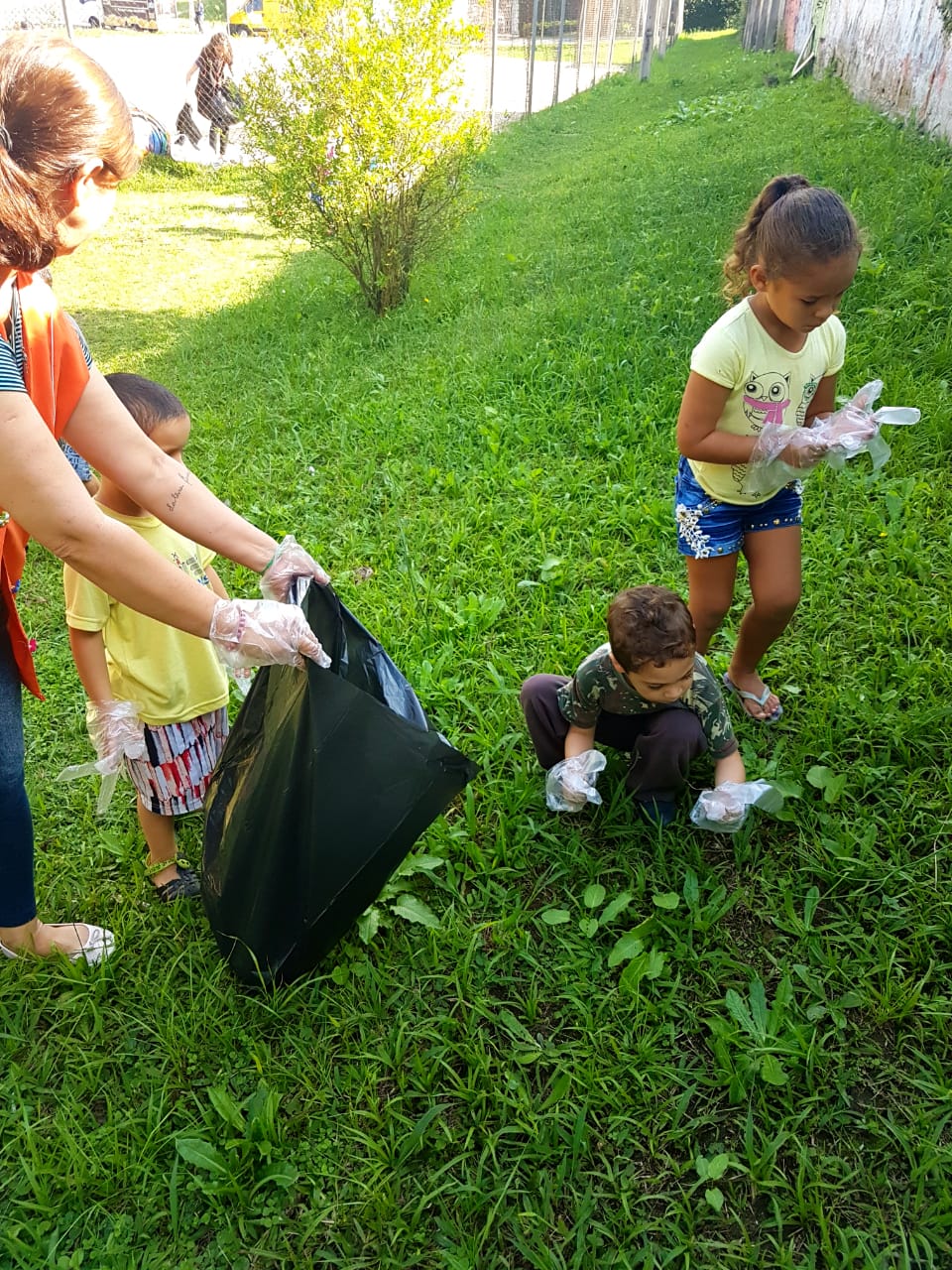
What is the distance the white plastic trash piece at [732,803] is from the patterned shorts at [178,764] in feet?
3.93

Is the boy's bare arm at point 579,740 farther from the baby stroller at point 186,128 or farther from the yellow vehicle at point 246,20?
the yellow vehicle at point 246,20

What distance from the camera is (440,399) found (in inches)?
187

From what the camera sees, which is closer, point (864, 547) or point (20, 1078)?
point (20, 1078)

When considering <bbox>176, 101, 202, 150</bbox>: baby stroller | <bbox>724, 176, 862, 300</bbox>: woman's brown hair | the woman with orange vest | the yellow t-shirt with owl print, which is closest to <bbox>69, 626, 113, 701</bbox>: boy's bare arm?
the woman with orange vest

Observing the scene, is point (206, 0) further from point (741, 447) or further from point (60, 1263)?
point (60, 1263)

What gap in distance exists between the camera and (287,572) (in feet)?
6.22

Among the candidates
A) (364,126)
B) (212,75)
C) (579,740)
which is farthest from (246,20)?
(579,740)

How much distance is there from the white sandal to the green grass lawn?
0.04m

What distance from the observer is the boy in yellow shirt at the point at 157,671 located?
2.02 m

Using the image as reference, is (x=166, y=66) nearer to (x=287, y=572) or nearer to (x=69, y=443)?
(x=69, y=443)

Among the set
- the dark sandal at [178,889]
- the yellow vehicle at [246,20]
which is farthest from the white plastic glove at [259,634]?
the yellow vehicle at [246,20]

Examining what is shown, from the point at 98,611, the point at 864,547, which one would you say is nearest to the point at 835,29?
the point at 864,547

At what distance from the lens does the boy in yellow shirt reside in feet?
6.61

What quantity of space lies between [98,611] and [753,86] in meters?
14.7
